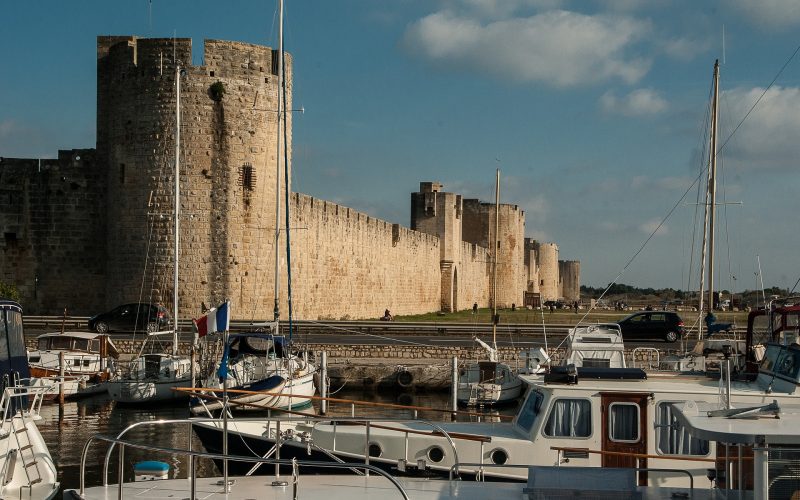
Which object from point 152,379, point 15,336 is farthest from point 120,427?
point 15,336

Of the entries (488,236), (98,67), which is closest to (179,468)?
(98,67)

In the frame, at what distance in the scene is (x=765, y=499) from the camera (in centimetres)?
684

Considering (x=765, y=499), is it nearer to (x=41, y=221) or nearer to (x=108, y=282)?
(x=108, y=282)

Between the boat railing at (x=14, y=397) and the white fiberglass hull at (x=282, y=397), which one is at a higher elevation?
the boat railing at (x=14, y=397)

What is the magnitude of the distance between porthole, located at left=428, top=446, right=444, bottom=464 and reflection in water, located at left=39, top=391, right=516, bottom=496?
4108mm

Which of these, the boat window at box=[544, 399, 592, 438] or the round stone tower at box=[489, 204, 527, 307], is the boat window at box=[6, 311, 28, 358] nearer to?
the boat window at box=[544, 399, 592, 438]

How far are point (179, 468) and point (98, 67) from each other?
743 inches

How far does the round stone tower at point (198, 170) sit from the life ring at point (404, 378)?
22.6 feet

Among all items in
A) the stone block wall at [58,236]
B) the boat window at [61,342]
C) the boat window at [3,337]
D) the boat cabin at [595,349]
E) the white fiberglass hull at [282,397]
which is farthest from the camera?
the stone block wall at [58,236]

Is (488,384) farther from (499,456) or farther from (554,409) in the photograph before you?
(554,409)

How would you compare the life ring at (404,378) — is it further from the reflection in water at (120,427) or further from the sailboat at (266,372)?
the sailboat at (266,372)

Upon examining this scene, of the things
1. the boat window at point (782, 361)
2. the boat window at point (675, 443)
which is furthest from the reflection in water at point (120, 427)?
the boat window at point (782, 361)

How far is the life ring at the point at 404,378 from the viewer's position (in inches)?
909

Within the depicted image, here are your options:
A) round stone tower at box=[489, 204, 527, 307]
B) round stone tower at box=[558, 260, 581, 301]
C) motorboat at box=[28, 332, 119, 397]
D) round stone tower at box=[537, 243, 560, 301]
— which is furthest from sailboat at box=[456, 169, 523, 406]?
round stone tower at box=[558, 260, 581, 301]
